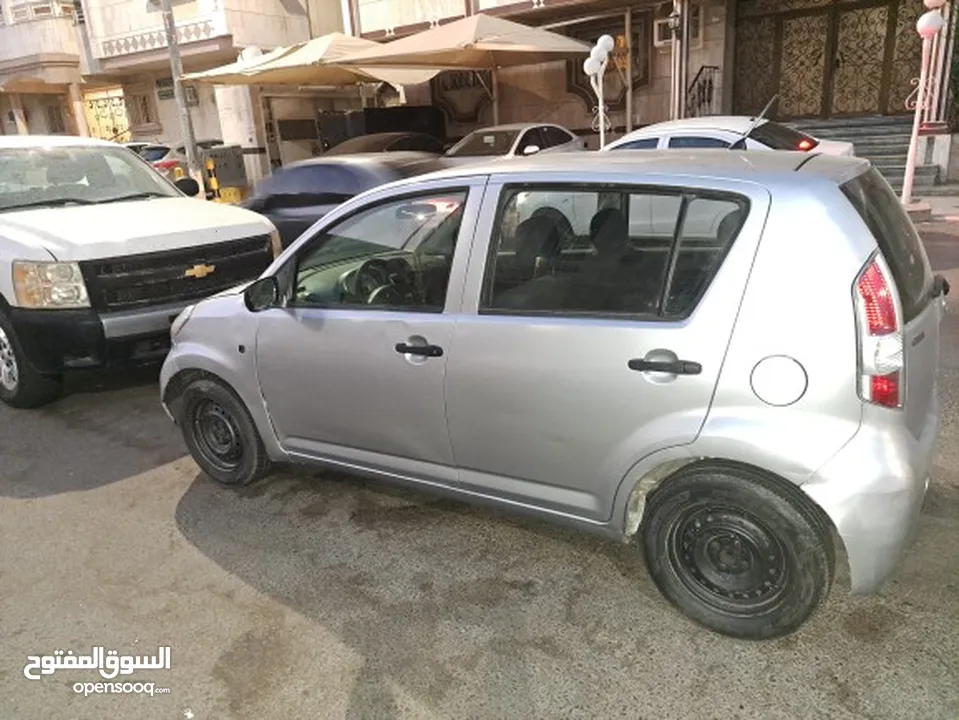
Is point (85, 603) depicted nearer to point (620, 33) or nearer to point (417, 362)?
point (417, 362)

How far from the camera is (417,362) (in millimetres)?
3043

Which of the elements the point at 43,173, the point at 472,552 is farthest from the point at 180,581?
the point at 43,173

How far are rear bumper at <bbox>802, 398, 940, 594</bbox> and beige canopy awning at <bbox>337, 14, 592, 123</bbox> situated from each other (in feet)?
33.3

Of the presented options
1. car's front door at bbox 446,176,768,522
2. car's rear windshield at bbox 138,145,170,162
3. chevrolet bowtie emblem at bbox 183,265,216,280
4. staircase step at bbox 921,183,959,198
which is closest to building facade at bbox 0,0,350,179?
car's rear windshield at bbox 138,145,170,162

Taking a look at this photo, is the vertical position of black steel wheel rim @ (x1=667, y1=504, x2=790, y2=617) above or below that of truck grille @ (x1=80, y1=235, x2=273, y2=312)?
below

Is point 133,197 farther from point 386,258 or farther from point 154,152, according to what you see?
point 154,152

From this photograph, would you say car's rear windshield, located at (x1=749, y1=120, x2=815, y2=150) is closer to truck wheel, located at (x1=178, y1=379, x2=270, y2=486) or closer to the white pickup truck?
the white pickup truck

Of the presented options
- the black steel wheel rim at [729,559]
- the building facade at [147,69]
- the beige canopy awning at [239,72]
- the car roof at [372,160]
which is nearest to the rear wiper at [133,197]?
the car roof at [372,160]

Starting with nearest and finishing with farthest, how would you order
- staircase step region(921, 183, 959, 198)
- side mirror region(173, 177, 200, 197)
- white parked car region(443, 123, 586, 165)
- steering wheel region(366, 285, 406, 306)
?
steering wheel region(366, 285, 406, 306) < side mirror region(173, 177, 200, 197) < white parked car region(443, 123, 586, 165) < staircase step region(921, 183, 959, 198)

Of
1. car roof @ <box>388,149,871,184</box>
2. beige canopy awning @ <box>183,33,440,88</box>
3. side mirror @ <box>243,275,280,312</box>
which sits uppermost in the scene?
beige canopy awning @ <box>183,33,440,88</box>

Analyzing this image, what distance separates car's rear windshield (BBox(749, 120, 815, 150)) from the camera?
8570 mm

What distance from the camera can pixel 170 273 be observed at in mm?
5195

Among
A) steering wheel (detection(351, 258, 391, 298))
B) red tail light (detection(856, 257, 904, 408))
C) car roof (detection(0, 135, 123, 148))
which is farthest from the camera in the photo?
car roof (detection(0, 135, 123, 148))

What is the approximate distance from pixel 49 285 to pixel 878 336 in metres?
4.84
